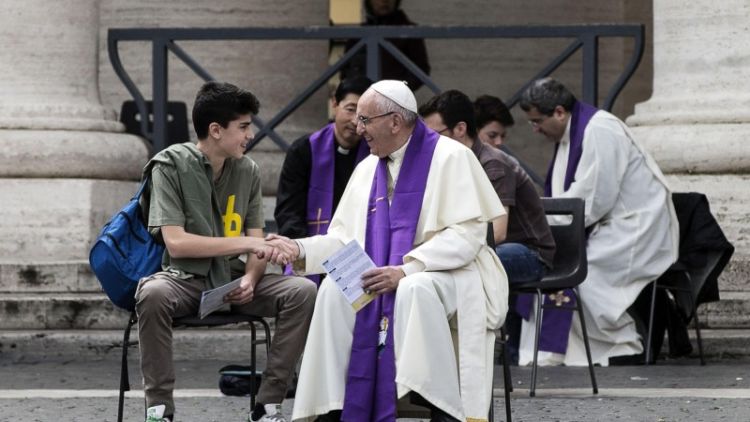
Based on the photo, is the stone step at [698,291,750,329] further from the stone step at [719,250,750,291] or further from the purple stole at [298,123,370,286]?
the purple stole at [298,123,370,286]

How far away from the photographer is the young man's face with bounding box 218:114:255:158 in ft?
21.6

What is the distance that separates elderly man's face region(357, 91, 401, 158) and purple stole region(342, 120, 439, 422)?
62 millimetres

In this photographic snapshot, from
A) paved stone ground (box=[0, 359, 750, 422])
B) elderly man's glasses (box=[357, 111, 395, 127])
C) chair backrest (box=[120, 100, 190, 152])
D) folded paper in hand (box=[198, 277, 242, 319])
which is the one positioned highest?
chair backrest (box=[120, 100, 190, 152])

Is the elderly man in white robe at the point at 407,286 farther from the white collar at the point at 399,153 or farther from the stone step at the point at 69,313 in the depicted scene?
the stone step at the point at 69,313

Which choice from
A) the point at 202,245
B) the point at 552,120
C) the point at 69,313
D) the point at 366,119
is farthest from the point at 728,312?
the point at 202,245

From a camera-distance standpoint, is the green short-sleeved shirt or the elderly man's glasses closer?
the elderly man's glasses

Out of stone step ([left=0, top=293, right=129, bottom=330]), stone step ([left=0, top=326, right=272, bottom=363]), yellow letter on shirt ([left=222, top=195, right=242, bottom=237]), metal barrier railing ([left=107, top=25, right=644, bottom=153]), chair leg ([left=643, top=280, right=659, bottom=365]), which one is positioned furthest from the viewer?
metal barrier railing ([left=107, top=25, right=644, bottom=153])

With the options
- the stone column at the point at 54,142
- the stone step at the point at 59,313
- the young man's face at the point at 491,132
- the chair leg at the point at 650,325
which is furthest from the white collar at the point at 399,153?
the stone column at the point at 54,142

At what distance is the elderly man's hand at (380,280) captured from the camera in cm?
612

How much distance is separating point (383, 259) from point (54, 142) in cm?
422

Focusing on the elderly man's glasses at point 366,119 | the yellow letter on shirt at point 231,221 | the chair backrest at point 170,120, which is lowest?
the yellow letter on shirt at point 231,221

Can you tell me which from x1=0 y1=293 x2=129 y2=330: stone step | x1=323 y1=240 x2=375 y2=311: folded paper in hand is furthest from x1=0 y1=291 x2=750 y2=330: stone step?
x1=323 y1=240 x2=375 y2=311: folded paper in hand

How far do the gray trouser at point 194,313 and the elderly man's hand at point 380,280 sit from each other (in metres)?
0.50

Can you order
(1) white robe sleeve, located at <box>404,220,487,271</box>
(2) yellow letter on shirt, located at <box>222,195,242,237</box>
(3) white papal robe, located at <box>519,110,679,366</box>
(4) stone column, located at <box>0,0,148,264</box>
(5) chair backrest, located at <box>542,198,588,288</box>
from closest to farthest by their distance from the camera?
(1) white robe sleeve, located at <box>404,220,487,271</box> < (2) yellow letter on shirt, located at <box>222,195,242,237</box> < (5) chair backrest, located at <box>542,198,588,288</box> < (3) white papal robe, located at <box>519,110,679,366</box> < (4) stone column, located at <box>0,0,148,264</box>
